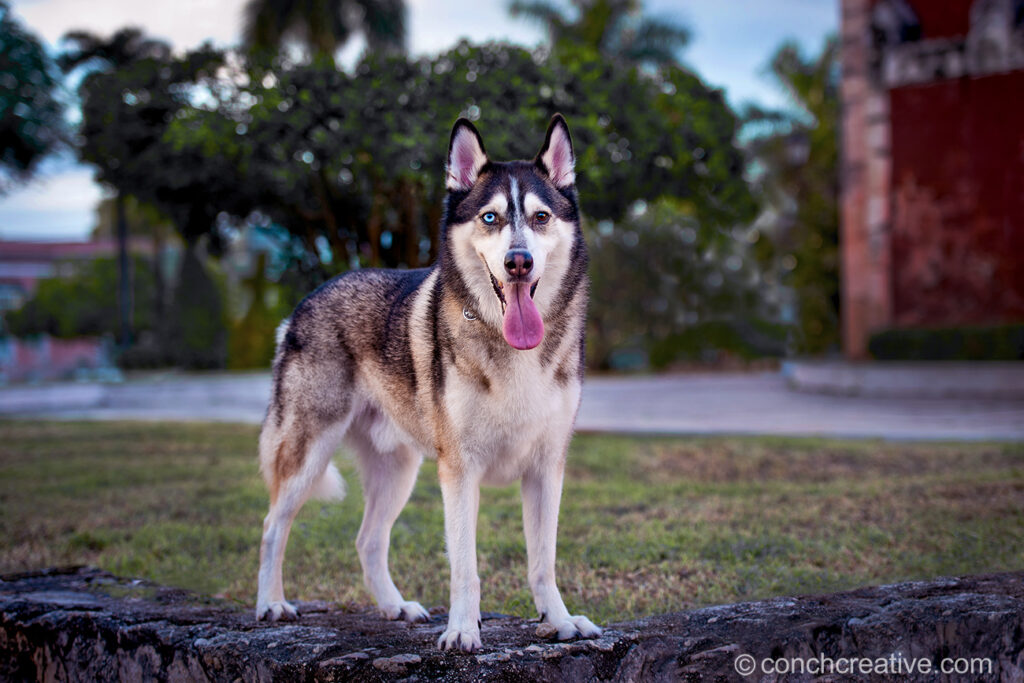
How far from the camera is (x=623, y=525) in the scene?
5.84 meters

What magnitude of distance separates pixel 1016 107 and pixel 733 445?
13.0 meters

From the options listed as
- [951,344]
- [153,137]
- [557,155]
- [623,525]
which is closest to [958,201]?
[951,344]

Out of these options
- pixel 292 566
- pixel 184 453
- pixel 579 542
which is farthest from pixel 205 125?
pixel 579 542

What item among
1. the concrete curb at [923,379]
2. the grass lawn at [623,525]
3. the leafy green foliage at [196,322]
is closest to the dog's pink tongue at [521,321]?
the grass lawn at [623,525]

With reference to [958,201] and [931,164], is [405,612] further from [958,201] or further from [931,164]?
[931,164]

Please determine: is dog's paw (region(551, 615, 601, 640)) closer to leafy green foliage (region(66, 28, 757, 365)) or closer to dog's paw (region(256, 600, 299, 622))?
dog's paw (region(256, 600, 299, 622))

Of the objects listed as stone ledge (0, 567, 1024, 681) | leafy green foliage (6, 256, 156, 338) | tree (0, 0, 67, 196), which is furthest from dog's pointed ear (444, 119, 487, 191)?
leafy green foliage (6, 256, 156, 338)

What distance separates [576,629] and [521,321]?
1251mm

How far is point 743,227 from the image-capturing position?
1130 cm

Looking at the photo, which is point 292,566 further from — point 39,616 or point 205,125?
point 205,125

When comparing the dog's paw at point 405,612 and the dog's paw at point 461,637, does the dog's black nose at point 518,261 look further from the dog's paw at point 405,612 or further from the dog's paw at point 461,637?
the dog's paw at point 405,612

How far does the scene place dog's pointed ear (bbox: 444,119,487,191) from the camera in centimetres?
334

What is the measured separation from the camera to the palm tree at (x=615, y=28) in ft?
86.5

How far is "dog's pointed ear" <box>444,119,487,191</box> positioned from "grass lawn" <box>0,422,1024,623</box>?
2.20 metres
